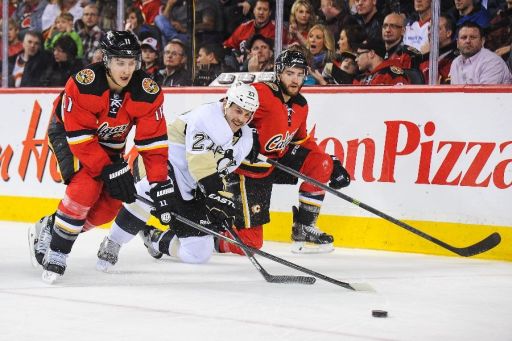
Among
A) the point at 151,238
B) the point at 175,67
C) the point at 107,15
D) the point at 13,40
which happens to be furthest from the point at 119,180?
the point at 13,40

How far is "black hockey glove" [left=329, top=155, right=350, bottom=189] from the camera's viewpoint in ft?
18.3

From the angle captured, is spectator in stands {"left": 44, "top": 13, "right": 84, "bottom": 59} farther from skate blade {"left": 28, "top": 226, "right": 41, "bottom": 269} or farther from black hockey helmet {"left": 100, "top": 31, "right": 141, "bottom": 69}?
black hockey helmet {"left": 100, "top": 31, "right": 141, "bottom": 69}

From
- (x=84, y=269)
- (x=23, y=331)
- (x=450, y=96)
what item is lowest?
(x=84, y=269)

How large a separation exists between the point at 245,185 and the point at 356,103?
0.93m

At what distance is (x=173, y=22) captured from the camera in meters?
7.36

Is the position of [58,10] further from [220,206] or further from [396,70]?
[220,206]

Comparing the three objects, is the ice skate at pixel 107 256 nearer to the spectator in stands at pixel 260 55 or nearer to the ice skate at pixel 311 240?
the ice skate at pixel 311 240

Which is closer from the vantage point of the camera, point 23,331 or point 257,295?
point 23,331

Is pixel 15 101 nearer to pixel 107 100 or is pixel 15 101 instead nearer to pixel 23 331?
pixel 107 100

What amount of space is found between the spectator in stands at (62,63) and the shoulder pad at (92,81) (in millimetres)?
3652

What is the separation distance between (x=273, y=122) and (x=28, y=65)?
329cm

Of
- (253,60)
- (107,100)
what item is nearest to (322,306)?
(107,100)

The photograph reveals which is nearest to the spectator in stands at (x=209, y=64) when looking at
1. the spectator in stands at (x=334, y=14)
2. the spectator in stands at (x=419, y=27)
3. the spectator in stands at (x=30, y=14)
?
the spectator in stands at (x=334, y=14)

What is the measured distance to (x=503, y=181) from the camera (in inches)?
211
